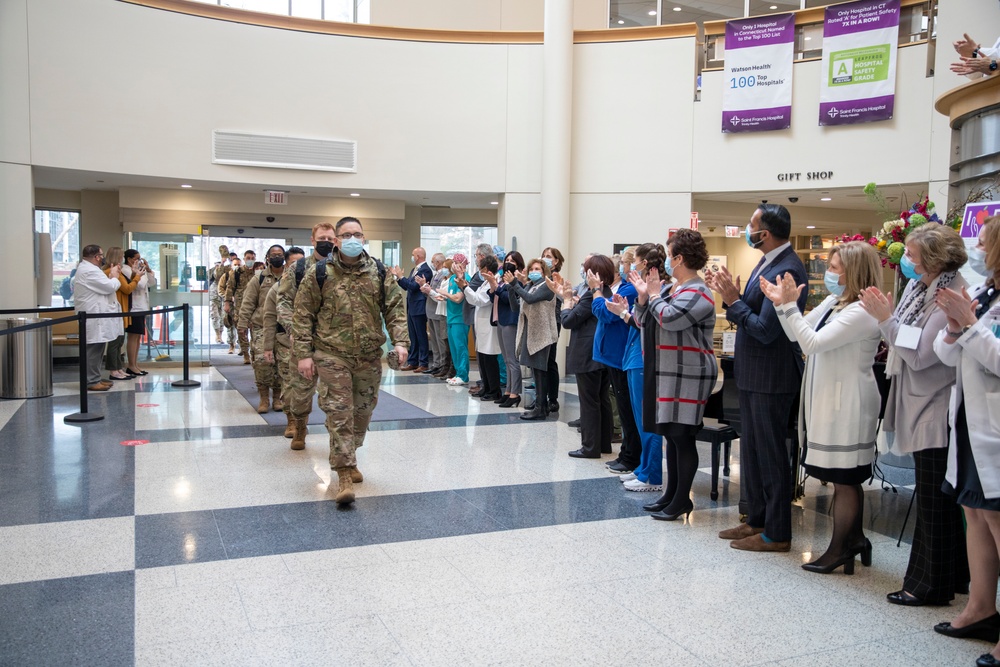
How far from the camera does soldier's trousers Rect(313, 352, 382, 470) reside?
16.2 feet

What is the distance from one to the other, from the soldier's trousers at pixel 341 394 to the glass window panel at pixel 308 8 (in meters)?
10.8

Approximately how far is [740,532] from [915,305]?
1.65 meters

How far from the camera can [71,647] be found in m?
2.90

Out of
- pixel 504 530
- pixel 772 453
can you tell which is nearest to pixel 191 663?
pixel 504 530

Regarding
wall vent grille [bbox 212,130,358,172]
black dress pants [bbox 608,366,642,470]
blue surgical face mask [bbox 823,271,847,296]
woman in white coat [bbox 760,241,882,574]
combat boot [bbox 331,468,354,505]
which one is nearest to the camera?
woman in white coat [bbox 760,241,882,574]

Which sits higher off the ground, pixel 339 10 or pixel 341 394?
pixel 339 10

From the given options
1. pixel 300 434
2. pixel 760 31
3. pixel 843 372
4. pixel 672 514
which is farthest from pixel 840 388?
pixel 760 31

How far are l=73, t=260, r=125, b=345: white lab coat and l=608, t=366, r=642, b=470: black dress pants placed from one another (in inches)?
263

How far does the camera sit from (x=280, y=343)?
7.28 m

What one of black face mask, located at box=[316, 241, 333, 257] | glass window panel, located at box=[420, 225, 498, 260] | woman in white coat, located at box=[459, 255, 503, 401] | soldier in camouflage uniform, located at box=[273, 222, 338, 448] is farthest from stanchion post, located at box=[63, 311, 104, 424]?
glass window panel, located at box=[420, 225, 498, 260]

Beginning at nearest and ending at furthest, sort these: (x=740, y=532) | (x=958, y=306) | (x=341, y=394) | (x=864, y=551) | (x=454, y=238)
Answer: (x=958, y=306) → (x=864, y=551) → (x=740, y=532) → (x=341, y=394) → (x=454, y=238)

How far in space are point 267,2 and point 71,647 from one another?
13144mm

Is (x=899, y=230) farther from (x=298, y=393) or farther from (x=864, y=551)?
(x=298, y=393)

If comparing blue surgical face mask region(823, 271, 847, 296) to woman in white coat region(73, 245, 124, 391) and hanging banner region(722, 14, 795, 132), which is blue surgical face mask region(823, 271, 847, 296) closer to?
woman in white coat region(73, 245, 124, 391)
